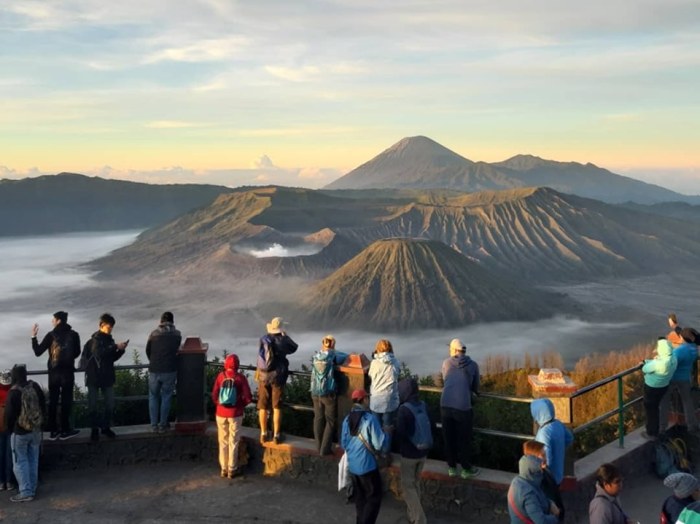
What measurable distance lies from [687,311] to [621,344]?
83.5 feet

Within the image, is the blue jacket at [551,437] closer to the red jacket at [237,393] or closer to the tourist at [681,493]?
the tourist at [681,493]

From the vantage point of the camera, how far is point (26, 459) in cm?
830

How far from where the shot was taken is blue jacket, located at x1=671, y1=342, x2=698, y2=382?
8.98 m

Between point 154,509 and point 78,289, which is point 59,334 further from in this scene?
point 78,289

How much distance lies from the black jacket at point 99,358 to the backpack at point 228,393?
5.04 ft

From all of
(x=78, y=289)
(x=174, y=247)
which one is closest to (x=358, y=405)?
(x=78, y=289)

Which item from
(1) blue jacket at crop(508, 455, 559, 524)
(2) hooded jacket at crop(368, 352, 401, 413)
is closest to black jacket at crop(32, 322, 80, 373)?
(2) hooded jacket at crop(368, 352, 401, 413)

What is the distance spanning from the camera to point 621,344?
3509 inches

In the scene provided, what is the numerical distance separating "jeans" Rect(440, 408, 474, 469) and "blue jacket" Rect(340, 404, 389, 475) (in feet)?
3.82

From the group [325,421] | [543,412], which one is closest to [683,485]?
[543,412]

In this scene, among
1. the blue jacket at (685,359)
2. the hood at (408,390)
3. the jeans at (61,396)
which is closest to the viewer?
the hood at (408,390)

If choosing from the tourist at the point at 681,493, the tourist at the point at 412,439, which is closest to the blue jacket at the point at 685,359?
the tourist at the point at 681,493

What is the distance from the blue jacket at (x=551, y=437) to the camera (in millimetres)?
6426

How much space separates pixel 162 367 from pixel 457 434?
4033 mm
